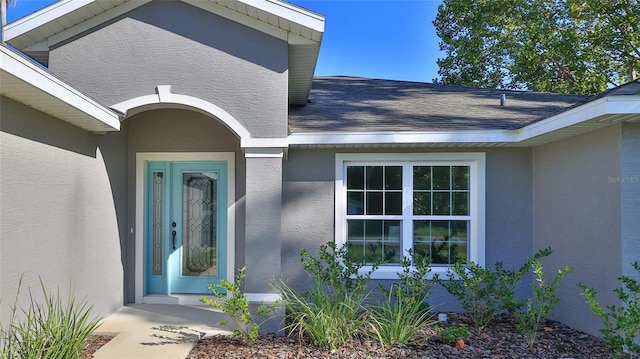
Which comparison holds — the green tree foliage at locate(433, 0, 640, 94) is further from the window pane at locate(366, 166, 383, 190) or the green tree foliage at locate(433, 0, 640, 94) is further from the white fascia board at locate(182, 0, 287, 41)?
the white fascia board at locate(182, 0, 287, 41)

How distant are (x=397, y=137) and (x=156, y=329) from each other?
4.16m

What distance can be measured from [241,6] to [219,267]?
4.12 metres

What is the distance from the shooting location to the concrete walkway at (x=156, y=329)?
16.2 ft

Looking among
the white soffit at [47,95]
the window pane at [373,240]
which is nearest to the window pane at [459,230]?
the window pane at [373,240]

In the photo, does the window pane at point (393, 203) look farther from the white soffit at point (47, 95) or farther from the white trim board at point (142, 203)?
the white soffit at point (47, 95)

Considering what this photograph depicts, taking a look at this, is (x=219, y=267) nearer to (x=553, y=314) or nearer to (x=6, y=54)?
(x=6, y=54)

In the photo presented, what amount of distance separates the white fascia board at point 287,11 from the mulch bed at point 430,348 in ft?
12.9

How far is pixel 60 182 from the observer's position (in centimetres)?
516

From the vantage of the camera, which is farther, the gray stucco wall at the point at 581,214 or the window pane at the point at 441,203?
the window pane at the point at 441,203

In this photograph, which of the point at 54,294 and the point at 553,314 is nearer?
the point at 54,294

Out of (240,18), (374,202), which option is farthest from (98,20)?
(374,202)

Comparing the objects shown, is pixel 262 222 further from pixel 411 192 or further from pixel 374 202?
pixel 411 192

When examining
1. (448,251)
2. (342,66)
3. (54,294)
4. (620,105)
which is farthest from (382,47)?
(54,294)

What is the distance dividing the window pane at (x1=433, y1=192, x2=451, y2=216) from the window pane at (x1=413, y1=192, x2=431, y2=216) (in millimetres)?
94
